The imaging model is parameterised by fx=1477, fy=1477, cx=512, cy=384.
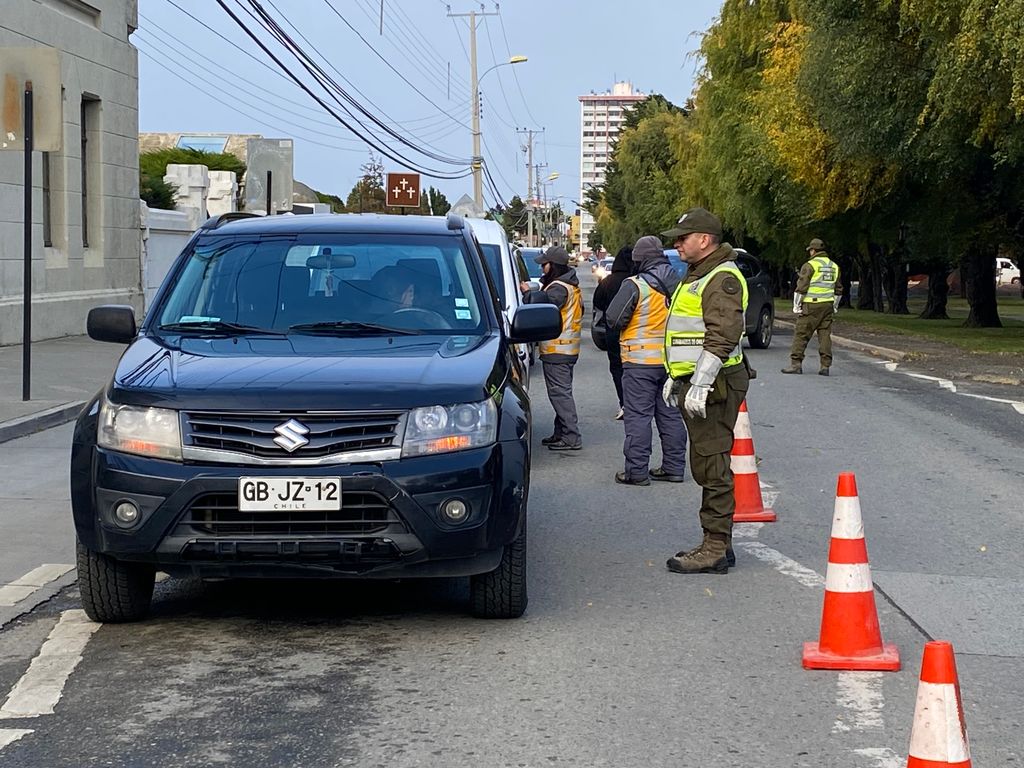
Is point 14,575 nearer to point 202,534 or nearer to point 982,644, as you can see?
point 202,534

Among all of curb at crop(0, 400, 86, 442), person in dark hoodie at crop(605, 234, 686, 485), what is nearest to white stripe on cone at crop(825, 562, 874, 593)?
person in dark hoodie at crop(605, 234, 686, 485)

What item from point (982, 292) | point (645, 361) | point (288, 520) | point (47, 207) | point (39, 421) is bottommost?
point (39, 421)

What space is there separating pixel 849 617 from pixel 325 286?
9.83ft

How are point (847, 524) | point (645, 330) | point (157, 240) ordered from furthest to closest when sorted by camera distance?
point (157, 240) → point (645, 330) → point (847, 524)

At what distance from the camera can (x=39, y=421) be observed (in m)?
13.6

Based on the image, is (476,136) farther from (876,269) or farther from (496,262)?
(496,262)

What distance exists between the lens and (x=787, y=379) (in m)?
20.2

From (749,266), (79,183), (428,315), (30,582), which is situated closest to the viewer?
(428,315)

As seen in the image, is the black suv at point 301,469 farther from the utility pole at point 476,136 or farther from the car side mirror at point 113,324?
the utility pole at point 476,136

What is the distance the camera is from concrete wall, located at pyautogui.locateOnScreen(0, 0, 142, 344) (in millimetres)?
21672

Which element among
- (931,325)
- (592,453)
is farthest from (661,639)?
(931,325)

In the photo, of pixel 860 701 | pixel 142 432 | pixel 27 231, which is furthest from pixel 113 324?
pixel 27 231

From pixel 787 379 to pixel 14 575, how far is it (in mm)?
14125

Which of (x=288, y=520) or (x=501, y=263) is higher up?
(x=501, y=263)
